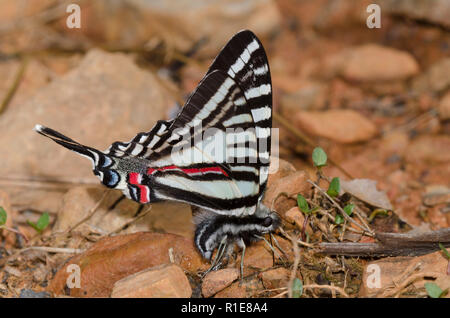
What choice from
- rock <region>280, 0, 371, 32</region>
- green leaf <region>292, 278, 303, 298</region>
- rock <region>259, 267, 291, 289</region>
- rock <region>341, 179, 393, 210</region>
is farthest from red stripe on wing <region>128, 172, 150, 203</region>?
rock <region>280, 0, 371, 32</region>

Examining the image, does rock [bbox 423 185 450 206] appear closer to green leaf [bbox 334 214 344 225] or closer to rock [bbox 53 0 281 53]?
green leaf [bbox 334 214 344 225]

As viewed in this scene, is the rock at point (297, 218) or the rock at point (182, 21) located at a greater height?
the rock at point (182, 21)

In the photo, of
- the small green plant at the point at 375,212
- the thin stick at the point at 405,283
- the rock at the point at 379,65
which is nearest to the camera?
the thin stick at the point at 405,283

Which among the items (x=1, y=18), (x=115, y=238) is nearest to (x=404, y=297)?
(x=115, y=238)

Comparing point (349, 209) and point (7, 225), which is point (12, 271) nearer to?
point (7, 225)

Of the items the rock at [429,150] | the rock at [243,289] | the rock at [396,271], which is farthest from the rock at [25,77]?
the rock at [396,271]

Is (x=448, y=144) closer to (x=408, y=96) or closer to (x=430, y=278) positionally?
(x=408, y=96)

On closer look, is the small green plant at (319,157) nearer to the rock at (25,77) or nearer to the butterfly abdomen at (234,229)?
the butterfly abdomen at (234,229)
